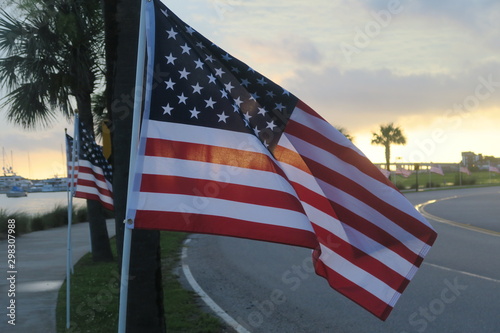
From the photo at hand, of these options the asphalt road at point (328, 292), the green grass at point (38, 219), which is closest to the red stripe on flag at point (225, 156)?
the asphalt road at point (328, 292)

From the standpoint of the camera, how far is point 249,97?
4.47 metres

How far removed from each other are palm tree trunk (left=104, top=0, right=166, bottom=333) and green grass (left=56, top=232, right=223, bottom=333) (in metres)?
1.59

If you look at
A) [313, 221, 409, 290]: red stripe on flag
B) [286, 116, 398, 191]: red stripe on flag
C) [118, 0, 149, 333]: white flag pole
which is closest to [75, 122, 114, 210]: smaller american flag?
[286, 116, 398, 191]: red stripe on flag

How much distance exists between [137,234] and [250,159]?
85.4 inches

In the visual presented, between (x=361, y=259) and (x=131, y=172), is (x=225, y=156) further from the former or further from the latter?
(x=361, y=259)

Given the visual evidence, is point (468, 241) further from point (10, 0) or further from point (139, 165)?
point (139, 165)

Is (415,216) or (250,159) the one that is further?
(415,216)

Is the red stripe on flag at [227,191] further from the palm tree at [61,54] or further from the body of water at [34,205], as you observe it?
the body of water at [34,205]

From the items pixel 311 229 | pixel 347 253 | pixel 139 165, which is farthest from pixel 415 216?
pixel 139 165

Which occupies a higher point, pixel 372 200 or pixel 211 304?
pixel 372 200

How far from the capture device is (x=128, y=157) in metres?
5.99

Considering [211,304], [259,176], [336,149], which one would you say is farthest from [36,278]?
[259,176]

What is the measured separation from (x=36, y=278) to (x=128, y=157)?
689cm

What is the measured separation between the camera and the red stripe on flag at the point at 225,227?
3.89 m
